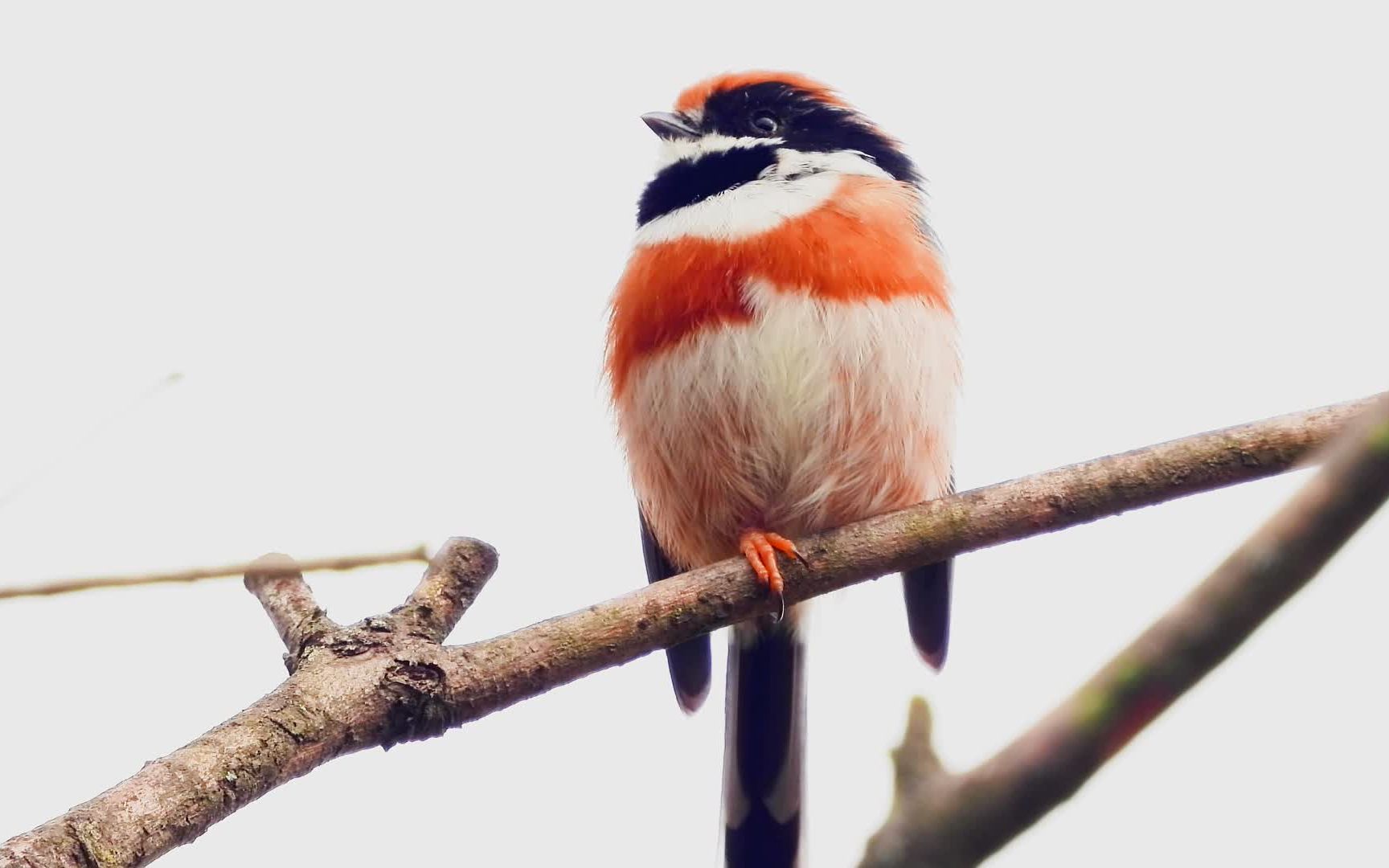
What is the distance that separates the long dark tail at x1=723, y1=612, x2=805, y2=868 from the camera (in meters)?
4.53

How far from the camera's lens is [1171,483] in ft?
10.5

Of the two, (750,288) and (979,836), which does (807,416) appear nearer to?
(750,288)

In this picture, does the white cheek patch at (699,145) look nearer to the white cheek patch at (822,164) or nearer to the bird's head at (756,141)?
the bird's head at (756,141)

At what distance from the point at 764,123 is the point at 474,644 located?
115 inches

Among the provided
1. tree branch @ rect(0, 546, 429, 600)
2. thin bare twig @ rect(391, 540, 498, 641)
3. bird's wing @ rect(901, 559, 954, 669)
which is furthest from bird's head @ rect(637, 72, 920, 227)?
tree branch @ rect(0, 546, 429, 600)

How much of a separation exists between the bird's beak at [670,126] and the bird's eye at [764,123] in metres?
0.22

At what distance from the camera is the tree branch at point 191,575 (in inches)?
72.8

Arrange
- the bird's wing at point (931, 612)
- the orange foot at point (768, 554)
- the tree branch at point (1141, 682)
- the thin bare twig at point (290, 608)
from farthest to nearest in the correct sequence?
the bird's wing at point (931, 612)
the orange foot at point (768, 554)
the thin bare twig at point (290, 608)
the tree branch at point (1141, 682)

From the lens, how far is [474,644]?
297 cm

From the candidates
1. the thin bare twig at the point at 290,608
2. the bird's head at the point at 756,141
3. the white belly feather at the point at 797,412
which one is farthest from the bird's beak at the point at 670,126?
the thin bare twig at the point at 290,608

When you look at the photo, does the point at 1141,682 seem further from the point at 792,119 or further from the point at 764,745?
the point at 792,119

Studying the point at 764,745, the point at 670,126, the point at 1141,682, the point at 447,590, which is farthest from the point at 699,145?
the point at 1141,682

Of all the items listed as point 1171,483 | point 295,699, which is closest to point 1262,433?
point 1171,483

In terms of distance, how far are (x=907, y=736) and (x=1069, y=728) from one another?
0.51 m
